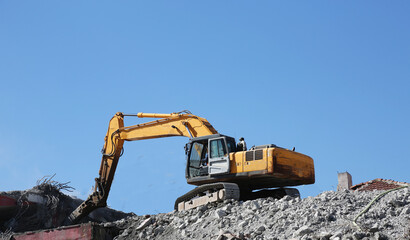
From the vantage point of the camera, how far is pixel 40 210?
1850 cm

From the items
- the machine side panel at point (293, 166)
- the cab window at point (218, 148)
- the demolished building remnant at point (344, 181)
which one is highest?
the demolished building remnant at point (344, 181)

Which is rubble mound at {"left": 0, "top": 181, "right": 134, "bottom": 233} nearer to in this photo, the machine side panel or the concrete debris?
the concrete debris

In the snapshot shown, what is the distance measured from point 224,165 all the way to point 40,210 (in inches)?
314

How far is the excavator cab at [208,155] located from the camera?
14.1m

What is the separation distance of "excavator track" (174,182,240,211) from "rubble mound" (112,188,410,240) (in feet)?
0.76

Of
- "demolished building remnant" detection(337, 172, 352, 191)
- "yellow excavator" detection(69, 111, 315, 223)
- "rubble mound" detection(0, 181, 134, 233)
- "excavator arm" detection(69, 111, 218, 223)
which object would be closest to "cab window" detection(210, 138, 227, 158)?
"yellow excavator" detection(69, 111, 315, 223)

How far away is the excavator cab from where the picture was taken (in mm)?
14133

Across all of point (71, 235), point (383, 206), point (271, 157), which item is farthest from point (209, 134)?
point (383, 206)

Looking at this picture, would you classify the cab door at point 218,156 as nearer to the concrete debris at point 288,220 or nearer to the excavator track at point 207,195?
the excavator track at point 207,195

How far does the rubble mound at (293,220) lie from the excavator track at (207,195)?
0.23 meters

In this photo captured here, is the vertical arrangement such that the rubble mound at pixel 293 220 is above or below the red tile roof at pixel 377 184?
below

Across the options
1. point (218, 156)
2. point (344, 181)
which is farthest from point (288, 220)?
point (344, 181)

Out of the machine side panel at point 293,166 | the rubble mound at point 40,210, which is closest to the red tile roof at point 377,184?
the machine side panel at point 293,166

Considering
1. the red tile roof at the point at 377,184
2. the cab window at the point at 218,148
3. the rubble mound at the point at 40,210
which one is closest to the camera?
the cab window at the point at 218,148
